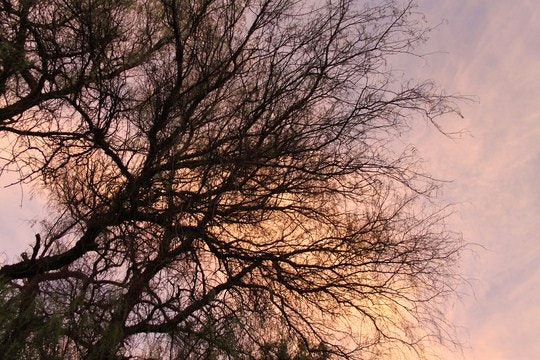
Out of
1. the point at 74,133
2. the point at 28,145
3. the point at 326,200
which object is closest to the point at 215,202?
the point at 326,200

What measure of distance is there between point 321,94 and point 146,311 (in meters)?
2.09

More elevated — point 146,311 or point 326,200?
point 326,200

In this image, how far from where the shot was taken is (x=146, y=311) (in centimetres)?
384

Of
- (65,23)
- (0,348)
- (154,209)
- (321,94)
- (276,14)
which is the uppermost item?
(276,14)

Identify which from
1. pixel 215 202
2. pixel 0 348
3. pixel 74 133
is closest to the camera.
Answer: pixel 0 348

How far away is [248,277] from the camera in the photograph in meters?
4.47

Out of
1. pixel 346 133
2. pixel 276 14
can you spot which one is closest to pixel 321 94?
pixel 346 133

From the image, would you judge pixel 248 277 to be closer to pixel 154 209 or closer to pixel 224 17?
pixel 154 209

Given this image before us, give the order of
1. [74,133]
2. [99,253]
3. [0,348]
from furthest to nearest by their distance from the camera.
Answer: [74,133], [99,253], [0,348]

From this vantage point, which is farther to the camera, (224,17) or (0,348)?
(224,17)

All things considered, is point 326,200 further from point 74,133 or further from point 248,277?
point 74,133

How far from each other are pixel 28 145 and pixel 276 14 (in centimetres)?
219

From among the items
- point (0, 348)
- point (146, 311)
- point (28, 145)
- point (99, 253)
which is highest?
point (28, 145)

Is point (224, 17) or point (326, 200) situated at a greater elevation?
point (224, 17)
